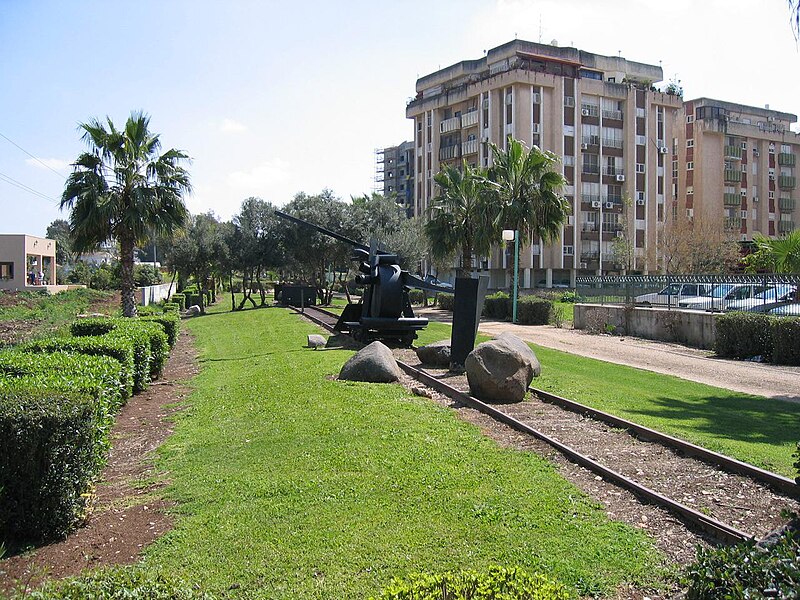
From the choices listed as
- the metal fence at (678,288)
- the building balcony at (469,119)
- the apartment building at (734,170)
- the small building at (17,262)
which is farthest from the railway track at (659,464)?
the apartment building at (734,170)

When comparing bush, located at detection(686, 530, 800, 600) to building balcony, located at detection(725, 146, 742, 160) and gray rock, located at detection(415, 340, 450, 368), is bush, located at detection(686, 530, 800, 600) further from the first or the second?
building balcony, located at detection(725, 146, 742, 160)

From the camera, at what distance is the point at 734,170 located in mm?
74625

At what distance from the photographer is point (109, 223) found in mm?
25000

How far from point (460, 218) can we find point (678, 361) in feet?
71.6

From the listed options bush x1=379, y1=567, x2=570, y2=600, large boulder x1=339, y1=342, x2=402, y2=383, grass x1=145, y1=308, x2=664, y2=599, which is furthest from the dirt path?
bush x1=379, y1=567, x2=570, y2=600

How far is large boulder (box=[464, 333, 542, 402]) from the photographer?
11.4m

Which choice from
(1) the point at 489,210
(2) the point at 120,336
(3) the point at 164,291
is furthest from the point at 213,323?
(3) the point at 164,291

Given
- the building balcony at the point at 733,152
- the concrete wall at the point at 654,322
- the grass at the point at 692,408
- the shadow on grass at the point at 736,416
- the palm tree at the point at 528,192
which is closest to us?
the grass at the point at 692,408

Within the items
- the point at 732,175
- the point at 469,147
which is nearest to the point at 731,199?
the point at 732,175

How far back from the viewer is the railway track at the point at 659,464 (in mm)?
6042

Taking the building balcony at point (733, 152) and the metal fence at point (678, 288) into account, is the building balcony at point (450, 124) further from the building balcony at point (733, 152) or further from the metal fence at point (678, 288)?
the metal fence at point (678, 288)

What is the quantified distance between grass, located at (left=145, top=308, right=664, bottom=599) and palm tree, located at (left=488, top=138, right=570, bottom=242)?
2617 centimetres

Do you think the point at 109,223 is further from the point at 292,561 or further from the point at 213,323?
the point at 292,561

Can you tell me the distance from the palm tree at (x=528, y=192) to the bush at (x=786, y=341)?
18.0 metres
